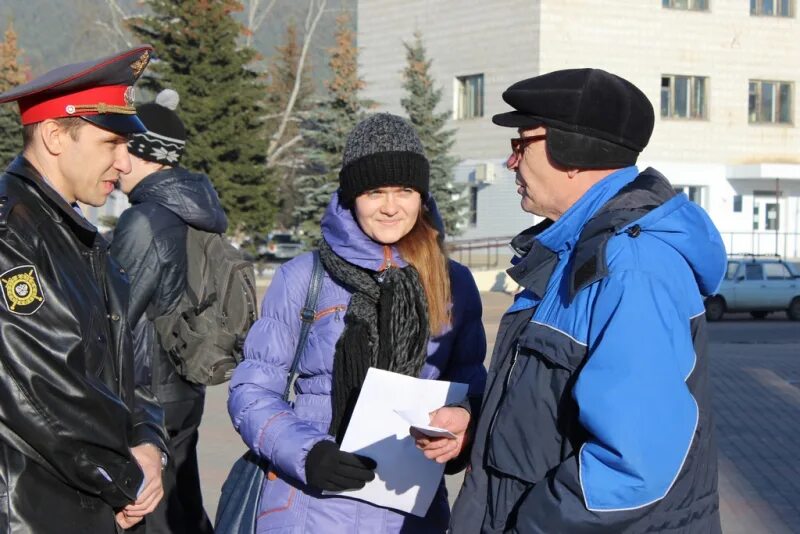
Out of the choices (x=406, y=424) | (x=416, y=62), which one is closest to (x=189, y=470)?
(x=406, y=424)

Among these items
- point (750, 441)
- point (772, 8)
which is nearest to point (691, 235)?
point (750, 441)

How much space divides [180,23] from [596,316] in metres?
26.9

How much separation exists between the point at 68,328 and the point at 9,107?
3365cm

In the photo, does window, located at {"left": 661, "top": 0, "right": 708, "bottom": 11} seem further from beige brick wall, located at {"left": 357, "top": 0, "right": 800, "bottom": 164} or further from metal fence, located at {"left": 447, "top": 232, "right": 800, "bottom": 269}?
metal fence, located at {"left": 447, "top": 232, "right": 800, "bottom": 269}

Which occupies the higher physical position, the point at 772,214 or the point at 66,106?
the point at 66,106

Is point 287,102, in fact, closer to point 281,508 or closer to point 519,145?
point 281,508

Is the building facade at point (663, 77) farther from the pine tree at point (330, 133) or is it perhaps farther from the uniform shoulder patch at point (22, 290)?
the uniform shoulder patch at point (22, 290)

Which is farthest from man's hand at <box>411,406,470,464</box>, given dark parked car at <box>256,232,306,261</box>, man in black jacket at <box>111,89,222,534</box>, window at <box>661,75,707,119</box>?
window at <box>661,75,707,119</box>

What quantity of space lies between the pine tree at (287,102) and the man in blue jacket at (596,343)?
1408 inches

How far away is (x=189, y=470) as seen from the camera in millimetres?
5305

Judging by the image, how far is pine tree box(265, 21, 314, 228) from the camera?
41438 millimetres

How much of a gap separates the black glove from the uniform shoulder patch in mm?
910

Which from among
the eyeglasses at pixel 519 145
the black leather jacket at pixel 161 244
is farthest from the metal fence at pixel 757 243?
the eyeglasses at pixel 519 145

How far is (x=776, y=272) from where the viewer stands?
2475 centimetres
